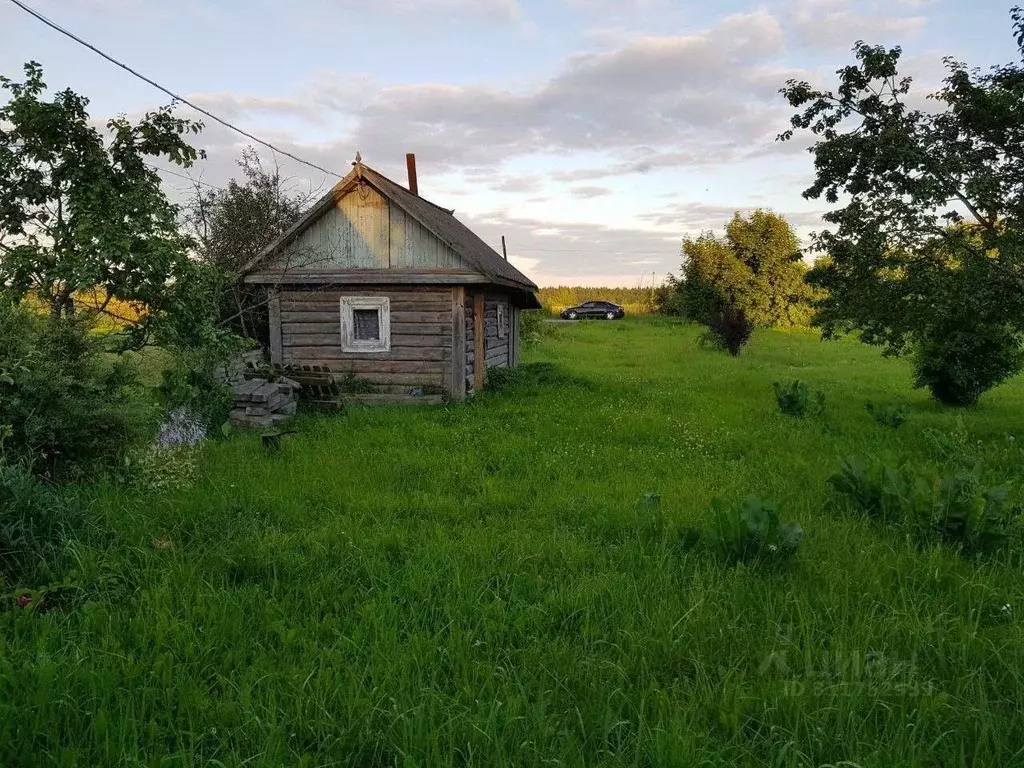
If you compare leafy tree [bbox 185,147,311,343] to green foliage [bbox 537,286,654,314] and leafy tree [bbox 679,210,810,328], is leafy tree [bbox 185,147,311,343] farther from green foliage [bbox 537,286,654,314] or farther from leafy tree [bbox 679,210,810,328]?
green foliage [bbox 537,286,654,314]

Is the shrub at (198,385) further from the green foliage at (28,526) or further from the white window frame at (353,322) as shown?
the green foliage at (28,526)

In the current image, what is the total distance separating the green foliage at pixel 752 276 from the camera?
1014 inches

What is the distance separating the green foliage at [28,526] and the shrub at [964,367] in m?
12.8

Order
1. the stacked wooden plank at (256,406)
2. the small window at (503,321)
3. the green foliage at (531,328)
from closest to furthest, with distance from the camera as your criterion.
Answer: the stacked wooden plank at (256,406) < the small window at (503,321) < the green foliage at (531,328)

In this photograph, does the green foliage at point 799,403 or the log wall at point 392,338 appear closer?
the green foliage at point 799,403

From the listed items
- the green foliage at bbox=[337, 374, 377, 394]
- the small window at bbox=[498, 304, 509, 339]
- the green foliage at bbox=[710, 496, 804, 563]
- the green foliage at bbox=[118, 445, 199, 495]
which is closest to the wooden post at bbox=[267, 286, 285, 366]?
the green foliage at bbox=[337, 374, 377, 394]

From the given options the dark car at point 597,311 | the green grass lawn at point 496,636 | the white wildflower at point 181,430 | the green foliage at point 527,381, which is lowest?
the green grass lawn at point 496,636

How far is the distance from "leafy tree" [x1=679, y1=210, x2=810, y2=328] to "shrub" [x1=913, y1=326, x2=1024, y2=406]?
1339 cm

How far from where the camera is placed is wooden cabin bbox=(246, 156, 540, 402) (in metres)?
12.8

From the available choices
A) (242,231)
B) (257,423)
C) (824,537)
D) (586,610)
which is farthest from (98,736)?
(242,231)

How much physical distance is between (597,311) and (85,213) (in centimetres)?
4480

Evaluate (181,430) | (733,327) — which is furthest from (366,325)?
(733,327)

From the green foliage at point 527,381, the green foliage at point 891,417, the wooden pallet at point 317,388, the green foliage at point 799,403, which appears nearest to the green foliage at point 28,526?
the wooden pallet at point 317,388

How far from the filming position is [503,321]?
1688 cm
